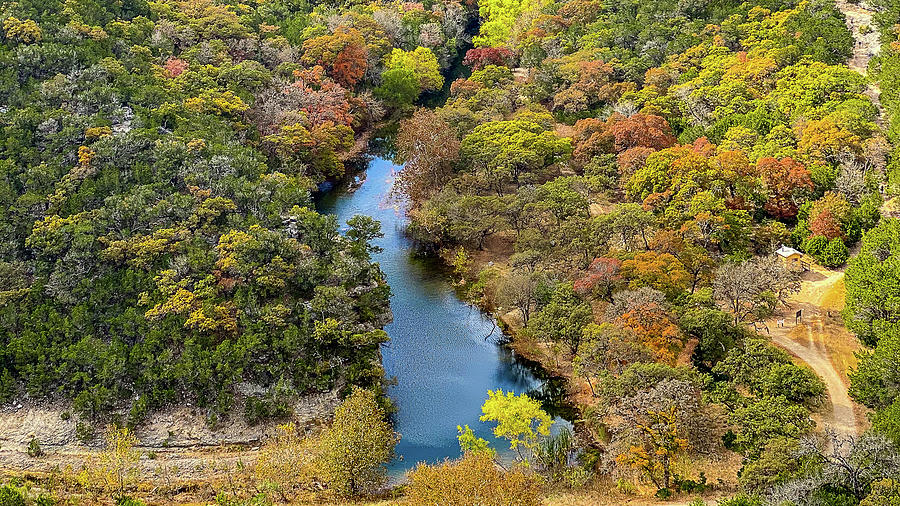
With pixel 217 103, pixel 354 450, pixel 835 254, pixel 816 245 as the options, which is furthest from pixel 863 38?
pixel 354 450

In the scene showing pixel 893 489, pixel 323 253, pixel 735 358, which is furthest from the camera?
pixel 323 253

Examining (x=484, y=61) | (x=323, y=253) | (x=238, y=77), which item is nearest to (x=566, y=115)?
(x=484, y=61)

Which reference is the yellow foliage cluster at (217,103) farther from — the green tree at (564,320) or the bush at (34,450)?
the green tree at (564,320)

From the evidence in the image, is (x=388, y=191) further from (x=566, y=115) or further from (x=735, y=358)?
(x=735, y=358)

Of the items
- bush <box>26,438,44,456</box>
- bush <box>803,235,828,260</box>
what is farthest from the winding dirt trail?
bush <box>26,438,44,456</box>

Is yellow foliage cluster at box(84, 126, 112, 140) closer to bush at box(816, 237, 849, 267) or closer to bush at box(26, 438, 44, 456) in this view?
bush at box(26, 438, 44, 456)

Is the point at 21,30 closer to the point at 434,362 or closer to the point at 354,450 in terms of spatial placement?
the point at 434,362
